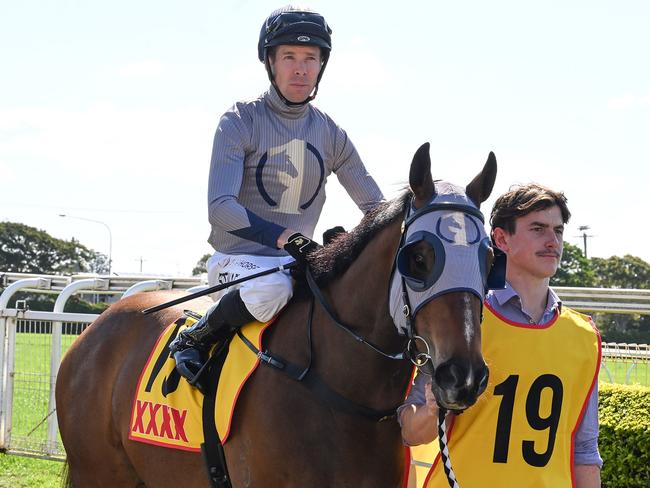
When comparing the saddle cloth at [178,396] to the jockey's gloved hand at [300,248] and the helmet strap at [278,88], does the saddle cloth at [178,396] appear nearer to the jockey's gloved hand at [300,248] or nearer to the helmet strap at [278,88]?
the jockey's gloved hand at [300,248]

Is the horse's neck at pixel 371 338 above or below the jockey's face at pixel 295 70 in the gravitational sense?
below

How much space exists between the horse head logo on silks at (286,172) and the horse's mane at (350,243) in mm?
457

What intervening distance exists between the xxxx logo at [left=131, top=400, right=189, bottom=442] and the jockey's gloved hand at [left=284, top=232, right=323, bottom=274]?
83cm

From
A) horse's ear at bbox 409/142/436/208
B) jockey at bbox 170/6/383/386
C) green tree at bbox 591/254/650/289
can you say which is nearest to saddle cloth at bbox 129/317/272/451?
jockey at bbox 170/6/383/386

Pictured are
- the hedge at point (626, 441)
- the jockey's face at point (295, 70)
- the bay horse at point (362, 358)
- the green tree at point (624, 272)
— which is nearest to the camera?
the bay horse at point (362, 358)

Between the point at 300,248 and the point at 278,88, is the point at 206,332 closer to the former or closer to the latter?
the point at 300,248

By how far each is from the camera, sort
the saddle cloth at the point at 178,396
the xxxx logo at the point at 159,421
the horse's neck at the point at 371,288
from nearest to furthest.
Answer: the horse's neck at the point at 371,288
the saddle cloth at the point at 178,396
the xxxx logo at the point at 159,421

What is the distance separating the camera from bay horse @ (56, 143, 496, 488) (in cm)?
242

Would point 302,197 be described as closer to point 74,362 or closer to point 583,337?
point 583,337

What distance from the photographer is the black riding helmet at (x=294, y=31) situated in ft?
11.7

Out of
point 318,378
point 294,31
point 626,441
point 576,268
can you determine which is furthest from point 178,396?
point 576,268

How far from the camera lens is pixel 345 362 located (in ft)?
9.69

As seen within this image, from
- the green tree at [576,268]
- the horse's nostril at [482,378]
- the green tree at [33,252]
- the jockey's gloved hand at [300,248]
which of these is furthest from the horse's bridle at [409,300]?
the green tree at [33,252]

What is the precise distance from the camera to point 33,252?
61500 millimetres
